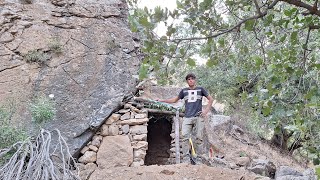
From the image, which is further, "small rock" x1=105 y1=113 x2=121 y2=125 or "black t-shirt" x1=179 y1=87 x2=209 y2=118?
"small rock" x1=105 y1=113 x2=121 y2=125

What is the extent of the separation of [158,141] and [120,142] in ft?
9.74

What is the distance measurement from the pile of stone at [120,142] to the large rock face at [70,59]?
18cm

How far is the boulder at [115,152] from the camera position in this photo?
6332 mm

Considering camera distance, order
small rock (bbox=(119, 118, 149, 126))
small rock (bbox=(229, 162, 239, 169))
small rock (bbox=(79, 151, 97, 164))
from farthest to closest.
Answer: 1. small rock (bbox=(229, 162, 239, 169))
2. small rock (bbox=(119, 118, 149, 126))
3. small rock (bbox=(79, 151, 97, 164))

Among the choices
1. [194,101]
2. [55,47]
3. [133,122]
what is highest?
[55,47]

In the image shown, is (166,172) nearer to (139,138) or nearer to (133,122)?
(139,138)

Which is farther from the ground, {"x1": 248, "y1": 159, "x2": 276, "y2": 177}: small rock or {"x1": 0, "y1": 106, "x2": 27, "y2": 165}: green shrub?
{"x1": 0, "y1": 106, "x2": 27, "y2": 165}: green shrub

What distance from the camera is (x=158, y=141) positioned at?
938cm

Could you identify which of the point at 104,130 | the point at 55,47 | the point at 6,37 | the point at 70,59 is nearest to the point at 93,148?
the point at 104,130

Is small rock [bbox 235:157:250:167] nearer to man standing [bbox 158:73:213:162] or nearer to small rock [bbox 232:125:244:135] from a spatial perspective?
small rock [bbox 232:125:244:135]

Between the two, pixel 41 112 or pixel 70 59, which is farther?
pixel 70 59

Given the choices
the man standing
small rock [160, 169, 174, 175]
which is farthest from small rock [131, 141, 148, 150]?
small rock [160, 169, 174, 175]

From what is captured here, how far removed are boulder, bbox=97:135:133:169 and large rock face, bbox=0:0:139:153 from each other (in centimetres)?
32

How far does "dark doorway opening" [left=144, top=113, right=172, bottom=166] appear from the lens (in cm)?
909
